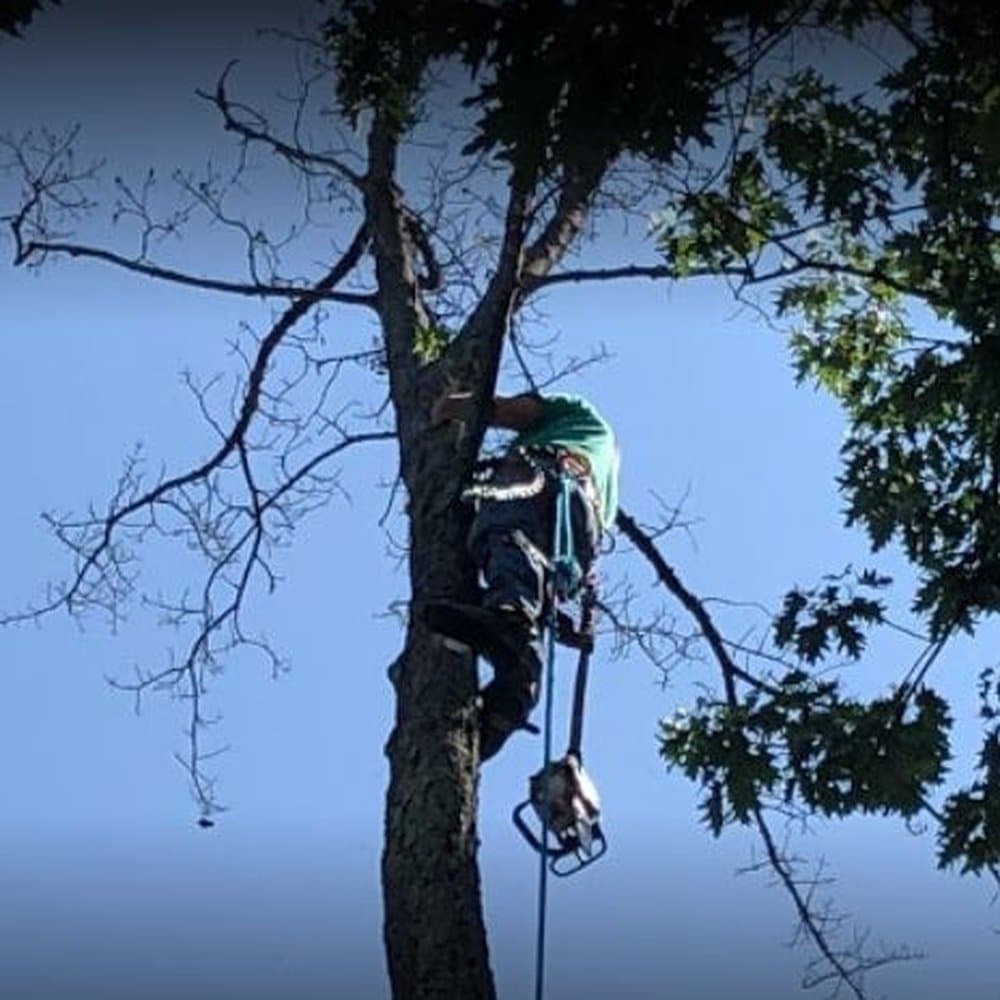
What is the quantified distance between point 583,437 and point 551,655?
0.87m

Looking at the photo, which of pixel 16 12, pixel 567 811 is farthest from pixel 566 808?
pixel 16 12

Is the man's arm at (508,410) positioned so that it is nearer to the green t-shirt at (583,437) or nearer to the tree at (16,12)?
the green t-shirt at (583,437)

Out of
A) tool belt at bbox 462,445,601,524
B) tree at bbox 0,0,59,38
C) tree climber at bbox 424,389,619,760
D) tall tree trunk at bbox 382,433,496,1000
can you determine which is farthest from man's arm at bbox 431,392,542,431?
tree at bbox 0,0,59,38

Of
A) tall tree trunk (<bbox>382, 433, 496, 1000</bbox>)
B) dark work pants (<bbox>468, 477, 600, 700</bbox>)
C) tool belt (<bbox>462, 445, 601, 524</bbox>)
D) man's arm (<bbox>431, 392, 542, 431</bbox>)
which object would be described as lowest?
tall tree trunk (<bbox>382, 433, 496, 1000</bbox>)

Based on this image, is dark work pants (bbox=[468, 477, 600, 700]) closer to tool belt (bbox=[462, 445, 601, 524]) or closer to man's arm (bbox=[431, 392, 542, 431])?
tool belt (bbox=[462, 445, 601, 524])

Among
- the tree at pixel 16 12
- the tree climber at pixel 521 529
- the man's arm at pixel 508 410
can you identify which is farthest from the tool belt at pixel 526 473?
the tree at pixel 16 12

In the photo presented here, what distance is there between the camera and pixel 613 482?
15.7ft

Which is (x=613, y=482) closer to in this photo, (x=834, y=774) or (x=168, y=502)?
(x=834, y=774)

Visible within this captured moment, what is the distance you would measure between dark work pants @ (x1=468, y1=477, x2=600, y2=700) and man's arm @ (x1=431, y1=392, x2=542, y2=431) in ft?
1.13

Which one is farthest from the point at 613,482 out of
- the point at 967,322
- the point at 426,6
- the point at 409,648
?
the point at 426,6

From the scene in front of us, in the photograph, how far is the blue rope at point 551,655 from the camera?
346 centimetres

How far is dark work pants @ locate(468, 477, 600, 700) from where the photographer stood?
4.02 metres

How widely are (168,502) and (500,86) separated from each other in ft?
11.8

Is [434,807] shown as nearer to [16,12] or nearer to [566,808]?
[566,808]
